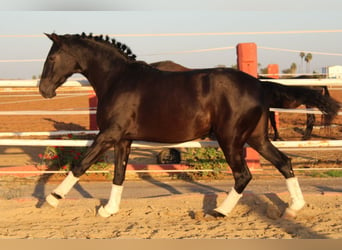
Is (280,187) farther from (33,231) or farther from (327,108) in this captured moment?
(33,231)

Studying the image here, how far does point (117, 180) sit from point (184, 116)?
102cm

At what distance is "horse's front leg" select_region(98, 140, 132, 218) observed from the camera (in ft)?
15.6

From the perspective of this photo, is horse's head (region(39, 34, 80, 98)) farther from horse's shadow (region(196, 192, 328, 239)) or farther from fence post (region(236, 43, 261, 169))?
fence post (region(236, 43, 261, 169))

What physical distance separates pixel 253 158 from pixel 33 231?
4.03m

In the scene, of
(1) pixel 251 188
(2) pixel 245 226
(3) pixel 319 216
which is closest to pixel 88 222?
(2) pixel 245 226

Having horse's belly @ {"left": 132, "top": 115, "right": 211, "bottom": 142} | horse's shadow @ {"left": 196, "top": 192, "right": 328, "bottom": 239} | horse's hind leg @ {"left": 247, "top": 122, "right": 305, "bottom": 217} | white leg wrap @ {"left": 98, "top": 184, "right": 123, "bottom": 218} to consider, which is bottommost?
horse's shadow @ {"left": 196, "top": 192, "right": 328, "bottom": 239}

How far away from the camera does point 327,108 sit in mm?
5090

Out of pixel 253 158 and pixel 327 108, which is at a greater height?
pixel 327 108

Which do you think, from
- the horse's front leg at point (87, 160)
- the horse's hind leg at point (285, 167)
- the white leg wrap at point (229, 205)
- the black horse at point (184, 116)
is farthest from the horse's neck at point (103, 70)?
the white leg wrap at point (229, 205)

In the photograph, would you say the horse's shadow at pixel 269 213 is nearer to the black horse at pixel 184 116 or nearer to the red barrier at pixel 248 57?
the black horse at pixel 184 116

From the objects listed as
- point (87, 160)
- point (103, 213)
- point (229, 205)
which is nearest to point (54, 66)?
point (87, 160)

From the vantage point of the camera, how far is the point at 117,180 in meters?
4.95

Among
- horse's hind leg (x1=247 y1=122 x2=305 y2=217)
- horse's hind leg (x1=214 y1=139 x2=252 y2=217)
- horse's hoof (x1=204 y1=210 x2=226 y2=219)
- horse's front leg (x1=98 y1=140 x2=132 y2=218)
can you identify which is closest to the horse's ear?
horse's front leg (x1=98 y1=140 x2=132 y2=218)

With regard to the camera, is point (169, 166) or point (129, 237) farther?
point (169, 166)
